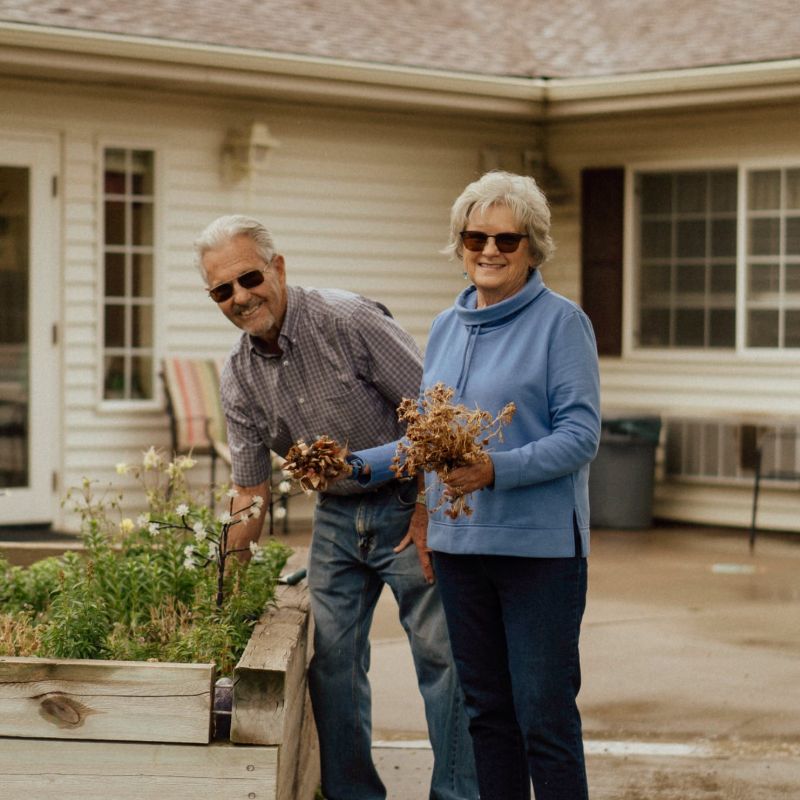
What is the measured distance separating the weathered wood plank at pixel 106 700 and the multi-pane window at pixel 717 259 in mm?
8351

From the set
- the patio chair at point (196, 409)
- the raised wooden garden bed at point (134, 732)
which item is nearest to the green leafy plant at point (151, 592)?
the raised wooden garden bed at point (134, 732)

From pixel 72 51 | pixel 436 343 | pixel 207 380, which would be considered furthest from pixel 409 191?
pixel 436 343

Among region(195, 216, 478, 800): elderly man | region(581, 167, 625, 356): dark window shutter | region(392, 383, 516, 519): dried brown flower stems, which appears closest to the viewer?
region(392, 383, 516, 519): dried brown flower stems

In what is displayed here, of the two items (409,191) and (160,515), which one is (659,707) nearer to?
(160,515)

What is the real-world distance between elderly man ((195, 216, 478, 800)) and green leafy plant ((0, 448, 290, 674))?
15 cm

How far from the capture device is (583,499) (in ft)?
11.6

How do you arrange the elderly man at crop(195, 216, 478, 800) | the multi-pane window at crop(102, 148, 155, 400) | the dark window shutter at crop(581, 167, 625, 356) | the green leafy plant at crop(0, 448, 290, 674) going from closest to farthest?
the green leafy plant at crop(0, 448, 290, 674) < the elderly man at crop(195, 216, 478, 800) < the multi-pane window at crop(102, 148, 155, 400) < the dark window shutter at crop(581, 167, 625, 356)

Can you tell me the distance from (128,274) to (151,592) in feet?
21.8

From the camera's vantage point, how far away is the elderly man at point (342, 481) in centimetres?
401

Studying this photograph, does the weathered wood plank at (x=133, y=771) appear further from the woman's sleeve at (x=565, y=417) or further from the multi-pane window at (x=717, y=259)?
the multi-pane window at (x=717, y=259)

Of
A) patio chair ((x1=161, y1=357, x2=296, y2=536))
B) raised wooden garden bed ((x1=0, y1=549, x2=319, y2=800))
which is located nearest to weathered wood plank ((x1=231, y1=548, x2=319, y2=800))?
raised wooden garden bed ((x1=0, y1=549, x2=319, y2=800))

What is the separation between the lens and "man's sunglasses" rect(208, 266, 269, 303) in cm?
392

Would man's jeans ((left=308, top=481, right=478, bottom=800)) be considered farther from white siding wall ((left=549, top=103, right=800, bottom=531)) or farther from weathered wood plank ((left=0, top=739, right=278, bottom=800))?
white siding wall ((left=549, top=103, right=800, bottom=531))

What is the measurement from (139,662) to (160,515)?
1.20 m
